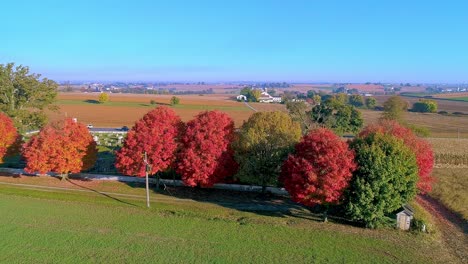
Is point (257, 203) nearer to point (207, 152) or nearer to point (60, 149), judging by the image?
point (207, 152)

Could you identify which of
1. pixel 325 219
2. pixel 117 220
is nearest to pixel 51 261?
pixel 117 220

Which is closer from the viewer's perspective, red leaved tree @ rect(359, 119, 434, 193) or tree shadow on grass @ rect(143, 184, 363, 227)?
tree shadow on grass @ rect(143, 184, 363, 227)

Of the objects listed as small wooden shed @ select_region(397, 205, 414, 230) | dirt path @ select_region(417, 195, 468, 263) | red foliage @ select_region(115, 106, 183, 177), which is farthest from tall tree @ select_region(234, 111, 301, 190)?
dirt path @ select_region(417, 195, 468, 263)

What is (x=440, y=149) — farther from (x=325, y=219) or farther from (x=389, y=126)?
(x=325, y=219)

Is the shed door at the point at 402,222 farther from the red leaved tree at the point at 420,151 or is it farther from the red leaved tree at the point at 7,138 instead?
the red leaved tree at the point at 7,138

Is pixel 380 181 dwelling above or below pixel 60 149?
below

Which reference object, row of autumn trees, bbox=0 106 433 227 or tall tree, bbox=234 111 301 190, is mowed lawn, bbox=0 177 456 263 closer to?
row of autumn trees, bbox=0 106 433 227

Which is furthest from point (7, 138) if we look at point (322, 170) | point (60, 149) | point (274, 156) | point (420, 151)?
point (420, 151)
